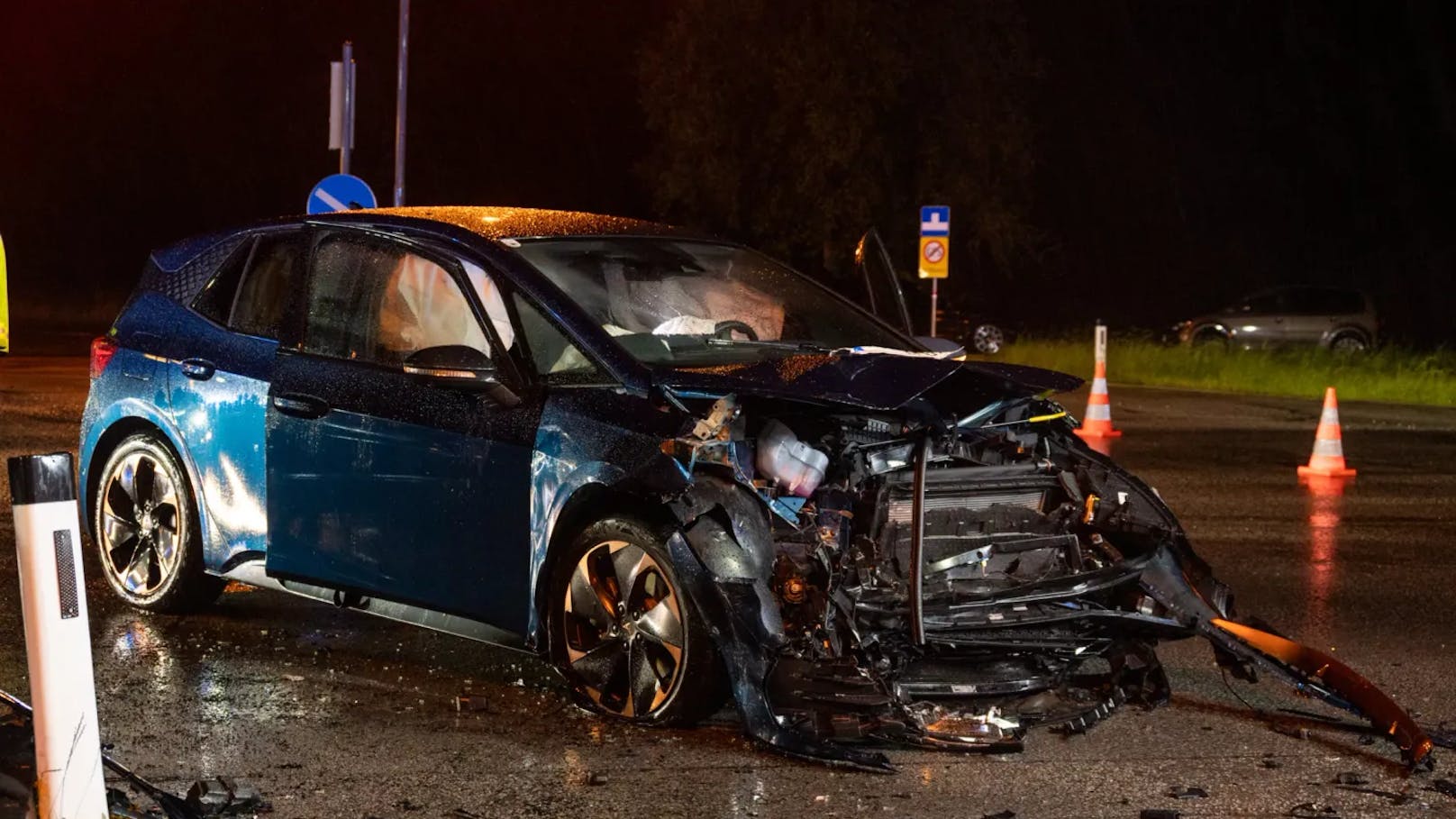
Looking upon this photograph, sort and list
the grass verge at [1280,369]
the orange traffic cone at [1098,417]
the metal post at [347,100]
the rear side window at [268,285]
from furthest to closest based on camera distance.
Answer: the grass verge at [1280,369]
the metal post at [347,100]
the orange traffic cone at [1098,417]
the rear side window at [268,285]

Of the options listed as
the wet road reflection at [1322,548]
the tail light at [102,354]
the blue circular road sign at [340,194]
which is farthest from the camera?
the blue circular road sign at [340,194]

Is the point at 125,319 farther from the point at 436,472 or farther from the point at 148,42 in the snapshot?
the point at 148,42

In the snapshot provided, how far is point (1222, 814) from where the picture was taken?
514 centimetres

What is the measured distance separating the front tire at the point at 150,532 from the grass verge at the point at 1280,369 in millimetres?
16906

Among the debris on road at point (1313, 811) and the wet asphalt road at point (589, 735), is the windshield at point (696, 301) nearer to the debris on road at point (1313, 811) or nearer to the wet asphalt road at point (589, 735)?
the wet asphalt road at point (589, 735)

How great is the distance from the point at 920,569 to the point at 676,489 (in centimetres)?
76

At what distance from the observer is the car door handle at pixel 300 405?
6.73 m

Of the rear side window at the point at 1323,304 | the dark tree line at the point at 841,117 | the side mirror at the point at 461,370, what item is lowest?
the side mirror at the point at 461,370

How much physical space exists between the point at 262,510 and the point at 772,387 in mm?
2247

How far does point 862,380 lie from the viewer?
5746mm

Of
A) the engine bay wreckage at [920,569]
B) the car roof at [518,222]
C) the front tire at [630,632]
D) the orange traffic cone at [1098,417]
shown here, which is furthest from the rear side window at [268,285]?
the orange traffic cone at [1098,417]

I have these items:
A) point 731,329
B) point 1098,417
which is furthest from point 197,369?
point 1098,417

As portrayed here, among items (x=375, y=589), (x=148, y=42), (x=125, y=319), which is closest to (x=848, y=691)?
(x=375, y=589)

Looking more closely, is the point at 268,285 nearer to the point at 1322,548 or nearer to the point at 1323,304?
the point at 1322,548
